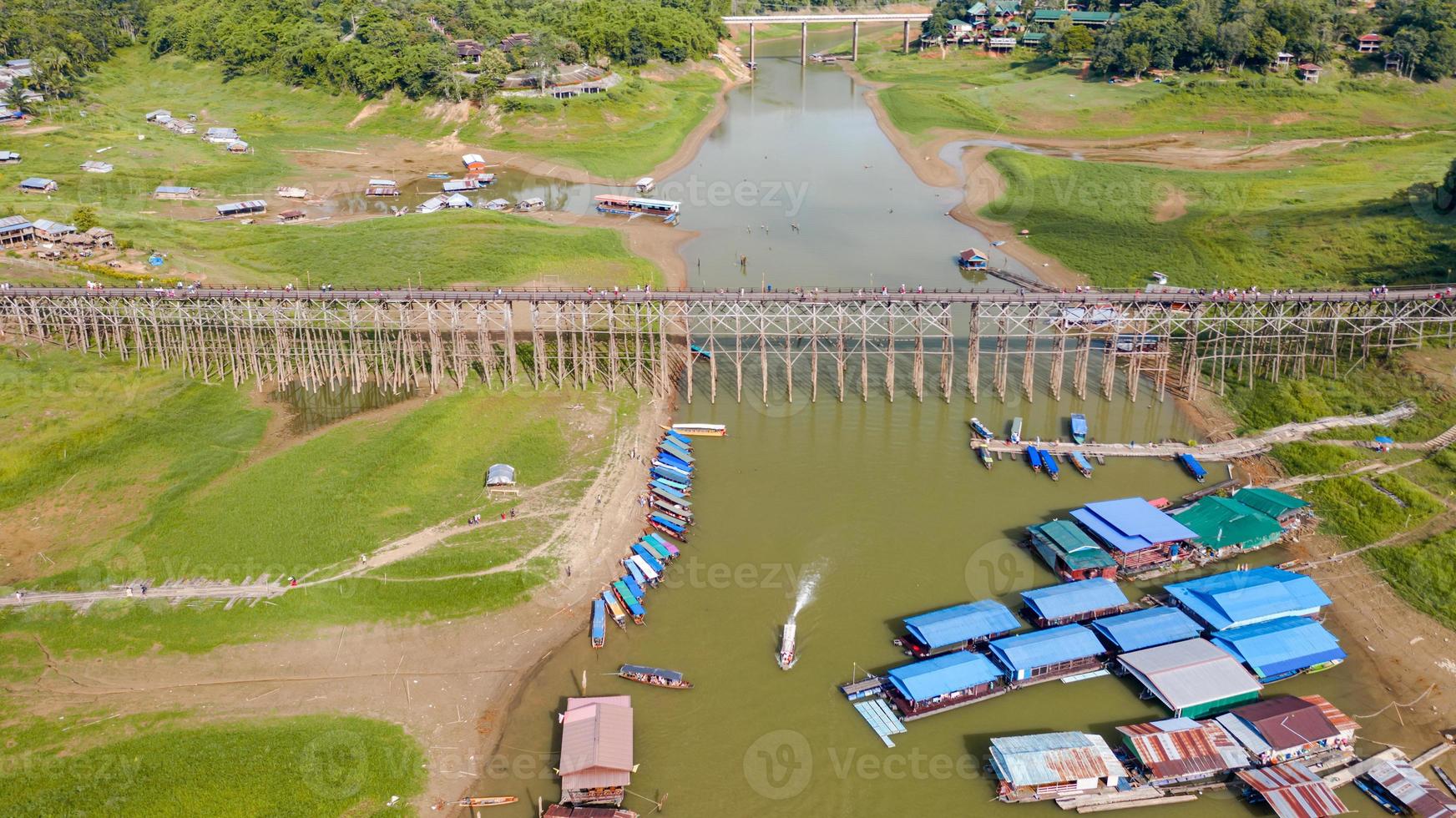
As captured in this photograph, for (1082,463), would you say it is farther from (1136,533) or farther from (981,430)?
(1136,533)

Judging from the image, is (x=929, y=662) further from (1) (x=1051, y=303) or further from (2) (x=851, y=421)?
(1) (x=1051, y=303)

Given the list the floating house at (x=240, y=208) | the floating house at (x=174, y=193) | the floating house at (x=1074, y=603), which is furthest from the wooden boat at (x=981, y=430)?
the floating house at (x=174, y=193)

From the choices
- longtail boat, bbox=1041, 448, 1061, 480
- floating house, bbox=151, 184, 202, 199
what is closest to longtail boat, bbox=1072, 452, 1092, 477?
longtail boat, bbox=1041, 448, 1061, 480

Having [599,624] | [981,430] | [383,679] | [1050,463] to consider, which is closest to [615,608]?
[599,624]

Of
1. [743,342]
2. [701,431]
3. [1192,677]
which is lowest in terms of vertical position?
[1192,677]

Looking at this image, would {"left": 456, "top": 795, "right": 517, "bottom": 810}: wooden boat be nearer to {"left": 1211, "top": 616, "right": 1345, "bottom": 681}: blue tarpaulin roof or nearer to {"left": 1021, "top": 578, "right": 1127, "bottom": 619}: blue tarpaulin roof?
{"left": 1021, "top": 578, "right": 1127, "bottom": 619}: blue tarpaulin roof

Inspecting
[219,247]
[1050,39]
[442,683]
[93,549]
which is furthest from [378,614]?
[1050,39]
